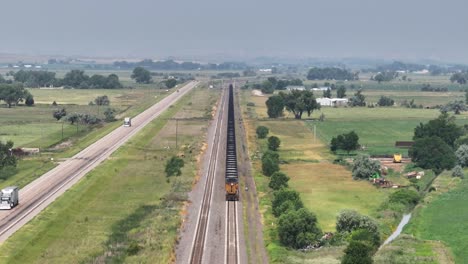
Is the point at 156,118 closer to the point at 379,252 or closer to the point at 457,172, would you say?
the point at 457,172

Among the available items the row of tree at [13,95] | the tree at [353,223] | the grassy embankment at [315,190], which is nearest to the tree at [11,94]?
the row of tree at [13,95]

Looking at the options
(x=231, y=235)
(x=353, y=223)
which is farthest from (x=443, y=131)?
(x=231, y=235)

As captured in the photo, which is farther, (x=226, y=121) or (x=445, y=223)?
(x=226, y=121)

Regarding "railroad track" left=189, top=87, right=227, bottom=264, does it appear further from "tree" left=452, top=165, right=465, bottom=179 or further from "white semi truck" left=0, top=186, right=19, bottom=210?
"tree" left=452, top=165, right=465, bottom=179

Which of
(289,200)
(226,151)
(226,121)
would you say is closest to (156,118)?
(226,121)

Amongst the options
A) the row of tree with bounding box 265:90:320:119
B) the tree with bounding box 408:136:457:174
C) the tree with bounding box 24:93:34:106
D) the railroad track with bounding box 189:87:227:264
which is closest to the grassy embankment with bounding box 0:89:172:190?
the tree with bounding box 24:93:34:106
